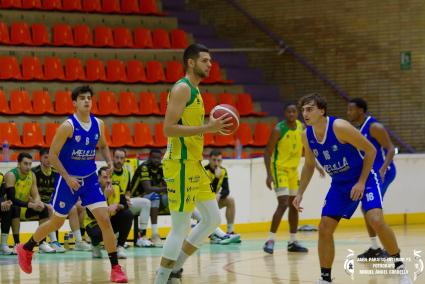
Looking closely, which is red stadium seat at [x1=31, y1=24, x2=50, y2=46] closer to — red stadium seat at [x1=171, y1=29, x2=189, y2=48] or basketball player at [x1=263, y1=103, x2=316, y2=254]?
red stadium seat at [x1=171, y1=29, x2=189, y2=48]

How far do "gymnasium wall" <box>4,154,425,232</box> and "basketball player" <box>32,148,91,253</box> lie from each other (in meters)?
0.85

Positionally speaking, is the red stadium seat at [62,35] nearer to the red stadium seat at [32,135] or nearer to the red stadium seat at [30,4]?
the red stadium seat at [30,4]

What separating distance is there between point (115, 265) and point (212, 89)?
10644mm

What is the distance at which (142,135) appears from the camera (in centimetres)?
1795

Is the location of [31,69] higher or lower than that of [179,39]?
lower

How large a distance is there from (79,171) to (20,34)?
372 inches

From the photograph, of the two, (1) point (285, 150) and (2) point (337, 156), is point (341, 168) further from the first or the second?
(1) point (285, 150)

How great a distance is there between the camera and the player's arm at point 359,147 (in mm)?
8383

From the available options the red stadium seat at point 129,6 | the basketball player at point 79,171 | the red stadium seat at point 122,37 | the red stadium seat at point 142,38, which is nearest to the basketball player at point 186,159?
the basketball player at point 79,171

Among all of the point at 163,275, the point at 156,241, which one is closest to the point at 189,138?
the point at 163,275

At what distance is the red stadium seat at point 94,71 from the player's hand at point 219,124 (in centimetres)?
1118

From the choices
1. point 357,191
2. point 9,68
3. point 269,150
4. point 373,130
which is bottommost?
point 357,191

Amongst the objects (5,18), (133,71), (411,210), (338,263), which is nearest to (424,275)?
(338,263)

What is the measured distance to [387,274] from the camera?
998 centimetres
